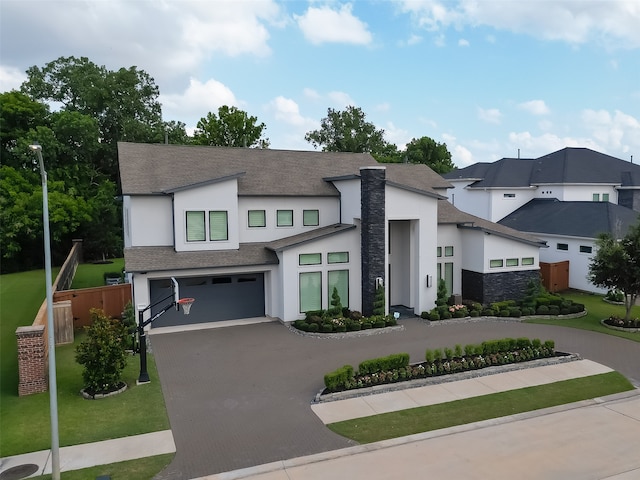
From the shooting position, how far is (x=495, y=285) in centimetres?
2523

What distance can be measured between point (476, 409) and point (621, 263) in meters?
12.0

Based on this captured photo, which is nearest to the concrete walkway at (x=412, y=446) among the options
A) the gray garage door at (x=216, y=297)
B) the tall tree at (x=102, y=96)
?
the gray garage door at (x=216, y=297)

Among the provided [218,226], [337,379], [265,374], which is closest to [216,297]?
[218,226]

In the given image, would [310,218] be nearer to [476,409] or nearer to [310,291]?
[310,291]

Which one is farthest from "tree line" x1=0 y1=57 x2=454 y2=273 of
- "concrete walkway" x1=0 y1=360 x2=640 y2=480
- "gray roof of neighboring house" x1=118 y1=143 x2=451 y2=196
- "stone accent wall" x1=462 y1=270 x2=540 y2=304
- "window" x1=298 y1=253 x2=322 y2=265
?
"concrete walkway" x1=0 y1=360 x2=640 y2=480

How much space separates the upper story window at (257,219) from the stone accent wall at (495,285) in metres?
10.9

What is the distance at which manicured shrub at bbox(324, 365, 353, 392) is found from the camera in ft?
46.5

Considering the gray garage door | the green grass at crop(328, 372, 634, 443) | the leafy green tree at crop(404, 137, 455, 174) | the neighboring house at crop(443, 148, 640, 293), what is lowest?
the green grass at crop(328, 372, 634, 443)

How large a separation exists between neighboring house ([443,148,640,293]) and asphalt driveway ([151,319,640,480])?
12716 millimetres

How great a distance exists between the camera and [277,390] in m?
14.7

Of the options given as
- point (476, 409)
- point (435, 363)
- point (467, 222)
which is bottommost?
point (476, 409)

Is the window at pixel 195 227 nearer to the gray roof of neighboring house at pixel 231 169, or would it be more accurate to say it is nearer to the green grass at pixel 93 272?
the gray roof of neighboring house at pixel 231 169

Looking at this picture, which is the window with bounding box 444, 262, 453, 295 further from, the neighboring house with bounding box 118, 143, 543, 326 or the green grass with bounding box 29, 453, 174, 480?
the green grass with bounding box 29, 453, 174, 480

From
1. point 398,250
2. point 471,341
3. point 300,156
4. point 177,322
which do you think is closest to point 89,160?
point 300,156
